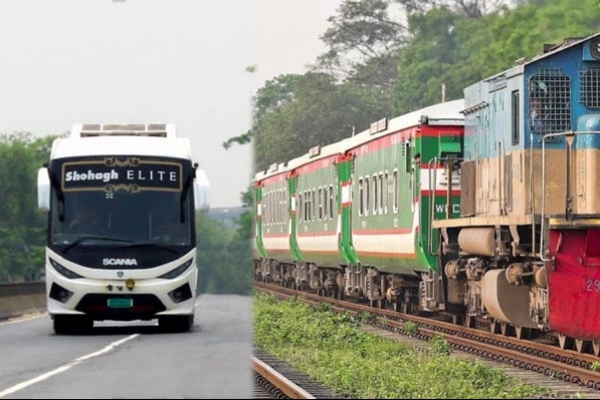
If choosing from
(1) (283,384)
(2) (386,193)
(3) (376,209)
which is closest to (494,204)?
(2) (386,193)

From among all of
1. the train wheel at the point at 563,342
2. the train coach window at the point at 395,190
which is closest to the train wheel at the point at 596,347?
the train wheel at the point at 563,342

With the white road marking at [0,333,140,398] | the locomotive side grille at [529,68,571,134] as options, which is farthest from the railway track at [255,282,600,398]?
the white road marking at [0,333,140,398]

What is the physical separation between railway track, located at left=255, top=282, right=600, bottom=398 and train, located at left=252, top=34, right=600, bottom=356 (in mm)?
275

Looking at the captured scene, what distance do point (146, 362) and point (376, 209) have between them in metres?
15.7

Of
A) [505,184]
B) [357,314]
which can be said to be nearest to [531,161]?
[505,184]

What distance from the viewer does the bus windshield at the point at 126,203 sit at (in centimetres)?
1113

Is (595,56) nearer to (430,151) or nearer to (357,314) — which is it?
(430,151)

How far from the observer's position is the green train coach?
21.0m

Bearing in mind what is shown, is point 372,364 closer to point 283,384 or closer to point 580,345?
point 580,345

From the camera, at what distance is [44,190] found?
460 inches

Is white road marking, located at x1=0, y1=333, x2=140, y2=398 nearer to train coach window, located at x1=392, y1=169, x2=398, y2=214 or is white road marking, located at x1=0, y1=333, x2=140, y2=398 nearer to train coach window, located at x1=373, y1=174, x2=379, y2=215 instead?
train coach window, located at x1=392, y1=169, x2=398, y2=214

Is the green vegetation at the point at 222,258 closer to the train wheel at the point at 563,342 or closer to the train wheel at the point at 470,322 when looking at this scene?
the train wheel at the point at 563,342

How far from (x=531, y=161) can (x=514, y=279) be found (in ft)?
4.73

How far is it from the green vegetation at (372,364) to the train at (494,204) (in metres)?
1.28
